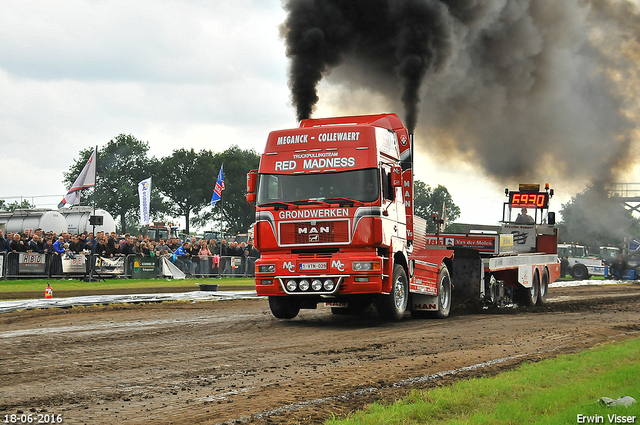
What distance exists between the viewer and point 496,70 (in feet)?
78.7

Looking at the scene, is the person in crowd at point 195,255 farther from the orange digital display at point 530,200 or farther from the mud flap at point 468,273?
the mud flap at point 468,273

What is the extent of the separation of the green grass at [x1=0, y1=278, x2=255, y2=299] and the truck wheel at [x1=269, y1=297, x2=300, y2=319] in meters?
8.95

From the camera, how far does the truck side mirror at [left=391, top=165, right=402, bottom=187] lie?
1309 cm

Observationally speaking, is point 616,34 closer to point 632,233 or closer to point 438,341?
point 438,341

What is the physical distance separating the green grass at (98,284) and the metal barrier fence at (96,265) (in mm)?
348

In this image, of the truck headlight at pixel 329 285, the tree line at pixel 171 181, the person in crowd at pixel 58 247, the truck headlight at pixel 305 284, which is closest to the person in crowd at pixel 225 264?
the person in crowd at pixel 58 247

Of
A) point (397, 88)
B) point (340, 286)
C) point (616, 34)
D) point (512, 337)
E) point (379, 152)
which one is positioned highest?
point (616, 34)

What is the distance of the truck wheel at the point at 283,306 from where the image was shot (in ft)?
45.5

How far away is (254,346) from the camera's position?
390 inches

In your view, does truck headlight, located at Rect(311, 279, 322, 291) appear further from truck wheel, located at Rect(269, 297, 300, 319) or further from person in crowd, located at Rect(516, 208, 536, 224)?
person in crowd, located at Rect(516, 208, 536, 224)

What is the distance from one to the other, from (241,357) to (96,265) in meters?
18.6

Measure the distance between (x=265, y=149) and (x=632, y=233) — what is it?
6241 cm

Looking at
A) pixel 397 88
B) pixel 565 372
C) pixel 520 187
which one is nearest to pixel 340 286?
pixel 565 372

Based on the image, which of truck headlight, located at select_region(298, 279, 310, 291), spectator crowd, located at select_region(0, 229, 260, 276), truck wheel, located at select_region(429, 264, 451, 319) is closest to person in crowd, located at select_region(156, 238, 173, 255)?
spectator crowd, located at select_region(0, 229, 260, 276)
